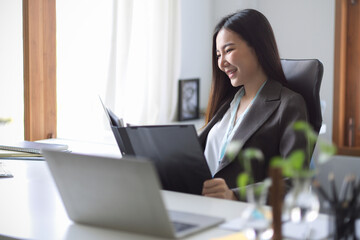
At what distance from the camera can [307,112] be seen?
2.29 meters

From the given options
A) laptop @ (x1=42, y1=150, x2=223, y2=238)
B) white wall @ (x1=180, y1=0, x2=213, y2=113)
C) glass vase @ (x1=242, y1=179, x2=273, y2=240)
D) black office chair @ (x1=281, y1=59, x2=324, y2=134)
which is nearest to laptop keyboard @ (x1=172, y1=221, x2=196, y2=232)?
laptop @ (x1=42, y1=150, x2=223, y2=238)

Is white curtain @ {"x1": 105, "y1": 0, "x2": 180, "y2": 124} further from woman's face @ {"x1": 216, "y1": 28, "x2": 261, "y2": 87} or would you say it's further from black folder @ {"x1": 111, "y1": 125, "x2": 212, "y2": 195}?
black folder @ {"x1": 111, "y1": 125, "x2": 212, "y2": 195}

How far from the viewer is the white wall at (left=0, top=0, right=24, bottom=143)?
3.40 meters

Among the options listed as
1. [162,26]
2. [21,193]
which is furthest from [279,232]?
[162,26]

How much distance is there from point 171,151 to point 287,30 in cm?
283

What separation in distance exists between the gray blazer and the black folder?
0.74 feet

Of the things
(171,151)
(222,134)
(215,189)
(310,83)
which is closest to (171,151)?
(171,151)

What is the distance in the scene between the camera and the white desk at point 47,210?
151cm

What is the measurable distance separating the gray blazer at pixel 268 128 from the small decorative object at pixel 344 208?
929mm

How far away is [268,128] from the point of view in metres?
2.26

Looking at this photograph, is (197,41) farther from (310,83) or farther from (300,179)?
(300,179)

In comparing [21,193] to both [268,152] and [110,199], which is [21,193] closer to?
[110,199]

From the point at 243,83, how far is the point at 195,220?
0.97m

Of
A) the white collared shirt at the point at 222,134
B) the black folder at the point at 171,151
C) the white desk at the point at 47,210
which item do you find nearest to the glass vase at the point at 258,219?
the white desk at the point at 47,210
